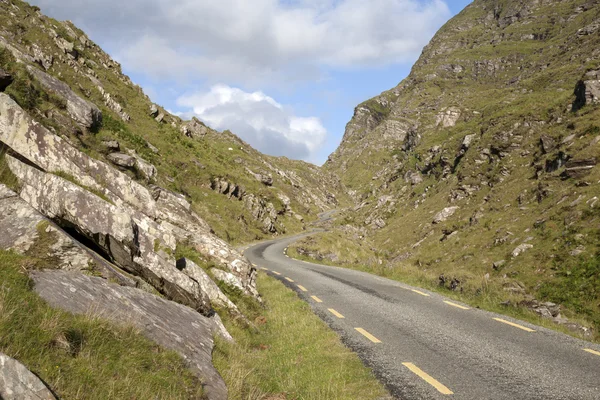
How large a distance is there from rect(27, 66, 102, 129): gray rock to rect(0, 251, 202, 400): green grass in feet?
39.1

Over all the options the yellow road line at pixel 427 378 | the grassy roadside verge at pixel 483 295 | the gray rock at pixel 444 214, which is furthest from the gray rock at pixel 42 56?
the gray rock at pixel 444 214

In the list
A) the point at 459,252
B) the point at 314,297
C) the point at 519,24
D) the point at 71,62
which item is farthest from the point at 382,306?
the point at 519,24

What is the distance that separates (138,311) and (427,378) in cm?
505

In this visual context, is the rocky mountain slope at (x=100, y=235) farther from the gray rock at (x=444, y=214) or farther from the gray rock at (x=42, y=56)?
the gray rock at (x=444, y=214)

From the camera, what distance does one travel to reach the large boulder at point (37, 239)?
16.3ft

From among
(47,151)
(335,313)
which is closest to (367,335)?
(335,313)

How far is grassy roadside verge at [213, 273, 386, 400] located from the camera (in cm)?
550

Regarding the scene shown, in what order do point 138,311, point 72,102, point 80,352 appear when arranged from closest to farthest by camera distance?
point 80,352 → point 138,311 → point 72,102

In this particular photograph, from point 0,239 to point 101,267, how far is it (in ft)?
4.65

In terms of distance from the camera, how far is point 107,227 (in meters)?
6.82


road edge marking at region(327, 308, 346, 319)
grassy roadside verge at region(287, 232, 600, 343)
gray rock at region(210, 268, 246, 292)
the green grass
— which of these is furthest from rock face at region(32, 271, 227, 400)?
grassy roadside verge at region(287, 232, 600, 343)

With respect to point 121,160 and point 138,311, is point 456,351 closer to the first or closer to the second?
point 138,311

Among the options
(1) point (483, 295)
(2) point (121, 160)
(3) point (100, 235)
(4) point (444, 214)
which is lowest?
(3) point (100, 235)

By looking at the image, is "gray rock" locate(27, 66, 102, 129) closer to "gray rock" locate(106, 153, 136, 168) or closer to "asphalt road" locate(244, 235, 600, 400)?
"gray rock" locate(106, 153, 136, 168)
